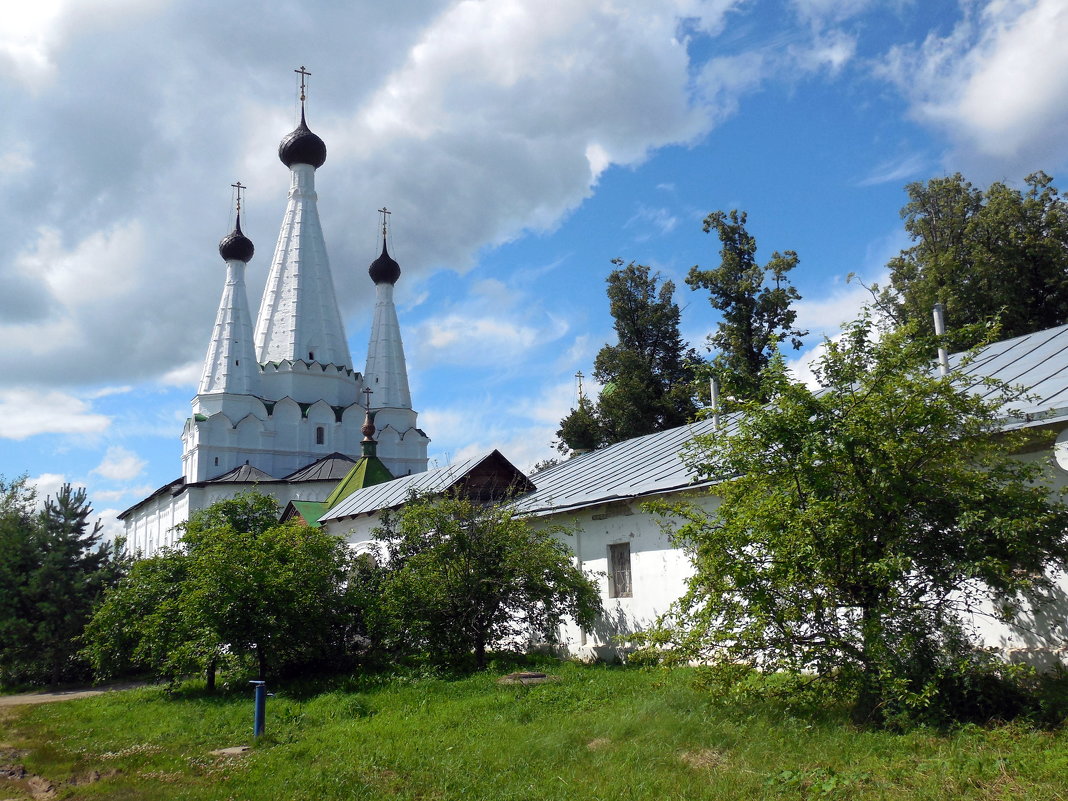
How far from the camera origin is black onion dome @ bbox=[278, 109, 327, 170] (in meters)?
45.6

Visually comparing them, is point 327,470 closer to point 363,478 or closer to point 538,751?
point 363,478

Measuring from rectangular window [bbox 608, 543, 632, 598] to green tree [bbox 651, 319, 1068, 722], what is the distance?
17.7 ft

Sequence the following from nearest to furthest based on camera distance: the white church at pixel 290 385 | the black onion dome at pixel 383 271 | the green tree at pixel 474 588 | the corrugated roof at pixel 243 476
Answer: the green tree at pixel 474 588 < the corrugated roof at pixel 243 476 < the white church at pixel 290 385 < the black onion dome at pixel 383 271

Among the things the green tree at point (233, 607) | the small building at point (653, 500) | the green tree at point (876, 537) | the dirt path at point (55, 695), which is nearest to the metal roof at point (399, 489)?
the small building at point (653, 500)

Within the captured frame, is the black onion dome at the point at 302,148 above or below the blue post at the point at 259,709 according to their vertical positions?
above

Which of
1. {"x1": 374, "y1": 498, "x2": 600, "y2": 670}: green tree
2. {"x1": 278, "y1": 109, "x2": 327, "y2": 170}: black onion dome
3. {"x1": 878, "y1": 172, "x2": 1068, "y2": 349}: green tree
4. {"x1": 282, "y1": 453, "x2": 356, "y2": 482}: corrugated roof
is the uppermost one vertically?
{"x1": 278, "y1": 109, "x2": 327, "y2": 170}: black onion dome

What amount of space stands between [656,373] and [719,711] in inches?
955

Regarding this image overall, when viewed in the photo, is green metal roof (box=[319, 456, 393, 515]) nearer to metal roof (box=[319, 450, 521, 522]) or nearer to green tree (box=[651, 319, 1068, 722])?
metal roof (box=[319, 450, 521, 522])

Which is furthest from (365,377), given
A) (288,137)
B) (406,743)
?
(406,743)

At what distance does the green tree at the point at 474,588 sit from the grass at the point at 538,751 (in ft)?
4.33

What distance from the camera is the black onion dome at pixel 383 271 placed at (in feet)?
155

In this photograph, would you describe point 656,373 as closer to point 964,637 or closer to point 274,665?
point 274,665

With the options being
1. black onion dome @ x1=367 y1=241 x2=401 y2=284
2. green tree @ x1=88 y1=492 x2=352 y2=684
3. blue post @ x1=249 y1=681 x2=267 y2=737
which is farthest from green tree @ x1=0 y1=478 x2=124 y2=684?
black onion dome @ x1=367 y1=241 x2=401 y2=284

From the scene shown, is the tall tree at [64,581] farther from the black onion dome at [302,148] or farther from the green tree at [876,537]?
the black onion dome at [302,148]
